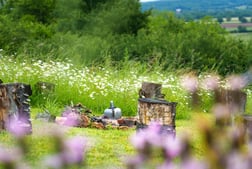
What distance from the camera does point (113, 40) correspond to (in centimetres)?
2523

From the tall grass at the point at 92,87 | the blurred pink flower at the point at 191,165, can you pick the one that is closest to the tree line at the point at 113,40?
the tall grass at the point at 92,87

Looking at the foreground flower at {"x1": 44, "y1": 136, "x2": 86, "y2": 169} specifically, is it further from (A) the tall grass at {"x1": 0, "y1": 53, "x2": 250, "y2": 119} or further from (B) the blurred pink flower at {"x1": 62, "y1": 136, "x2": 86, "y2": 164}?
(A) the tall grass at {"x1": 0, "y1": 53, "x2": 250, "y2": 119}

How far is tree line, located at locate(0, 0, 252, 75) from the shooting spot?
1950cm

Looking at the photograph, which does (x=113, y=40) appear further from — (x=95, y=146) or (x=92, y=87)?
(x=95, y=146)

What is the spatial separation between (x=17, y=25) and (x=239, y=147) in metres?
24.8

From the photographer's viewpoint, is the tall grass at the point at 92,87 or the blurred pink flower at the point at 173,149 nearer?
the blurred pink flower at the point at 173,149

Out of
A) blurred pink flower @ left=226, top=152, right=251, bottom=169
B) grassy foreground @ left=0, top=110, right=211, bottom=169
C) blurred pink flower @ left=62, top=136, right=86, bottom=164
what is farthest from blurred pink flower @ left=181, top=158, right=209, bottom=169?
grassy foreground @ left=0, top=110, right=211, bottom=169

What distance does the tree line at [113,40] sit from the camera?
768 inches

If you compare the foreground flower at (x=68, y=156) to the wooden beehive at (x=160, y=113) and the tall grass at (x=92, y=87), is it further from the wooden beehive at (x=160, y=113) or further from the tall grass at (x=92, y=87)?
the tall grass at (x=92, y=87)

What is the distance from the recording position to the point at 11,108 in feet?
25.7

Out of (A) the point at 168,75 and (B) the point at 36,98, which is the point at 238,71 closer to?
(A) the point at 168,75

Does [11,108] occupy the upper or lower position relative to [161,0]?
lower

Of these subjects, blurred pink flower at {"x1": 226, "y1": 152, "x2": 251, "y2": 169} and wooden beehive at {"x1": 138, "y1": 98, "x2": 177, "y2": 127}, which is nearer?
blurred pink flower at {"x1": 226, "y1": 152, "x2": 251, "y2": 169}

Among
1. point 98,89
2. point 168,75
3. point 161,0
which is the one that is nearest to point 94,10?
point 168,75
